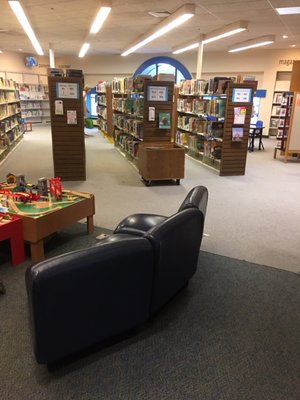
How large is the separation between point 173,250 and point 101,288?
613mm

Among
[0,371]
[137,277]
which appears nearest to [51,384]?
[0,371]

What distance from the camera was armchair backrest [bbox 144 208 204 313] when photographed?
2111 mm

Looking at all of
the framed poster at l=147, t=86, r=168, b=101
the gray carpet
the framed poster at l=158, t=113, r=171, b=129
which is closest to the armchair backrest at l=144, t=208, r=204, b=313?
the gray carpet

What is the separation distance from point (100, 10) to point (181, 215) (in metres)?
6.17

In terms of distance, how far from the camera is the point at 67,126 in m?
6.09

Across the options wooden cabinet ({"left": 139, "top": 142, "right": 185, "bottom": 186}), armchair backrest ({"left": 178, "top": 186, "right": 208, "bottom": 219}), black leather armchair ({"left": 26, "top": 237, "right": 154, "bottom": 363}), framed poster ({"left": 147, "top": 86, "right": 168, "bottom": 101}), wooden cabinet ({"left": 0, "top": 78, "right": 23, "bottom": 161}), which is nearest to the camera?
black leather armchair ({"left": 26, "top": 237, "right": 154, "bottom": 363})

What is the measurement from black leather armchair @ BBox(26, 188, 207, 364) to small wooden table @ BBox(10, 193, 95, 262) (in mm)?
1354

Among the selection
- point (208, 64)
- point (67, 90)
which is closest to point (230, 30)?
point (67, 90)

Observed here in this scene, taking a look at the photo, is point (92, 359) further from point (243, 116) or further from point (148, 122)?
point (243, 116)

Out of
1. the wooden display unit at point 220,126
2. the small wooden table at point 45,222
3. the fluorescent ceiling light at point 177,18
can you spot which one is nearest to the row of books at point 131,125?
the wooden display unit at point 220,126

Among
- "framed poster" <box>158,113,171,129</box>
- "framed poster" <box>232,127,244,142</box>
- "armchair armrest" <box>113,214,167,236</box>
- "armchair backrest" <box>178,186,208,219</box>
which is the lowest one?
"armchair armrest" <box>113,214,167,236</box>

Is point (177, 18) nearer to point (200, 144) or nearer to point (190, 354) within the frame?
point (200, 144)

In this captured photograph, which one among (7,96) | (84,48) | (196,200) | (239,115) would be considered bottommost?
(196,200)

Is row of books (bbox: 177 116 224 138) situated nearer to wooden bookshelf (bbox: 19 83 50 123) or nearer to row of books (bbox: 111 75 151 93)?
row of books (bbox: 111 75 151 93)
